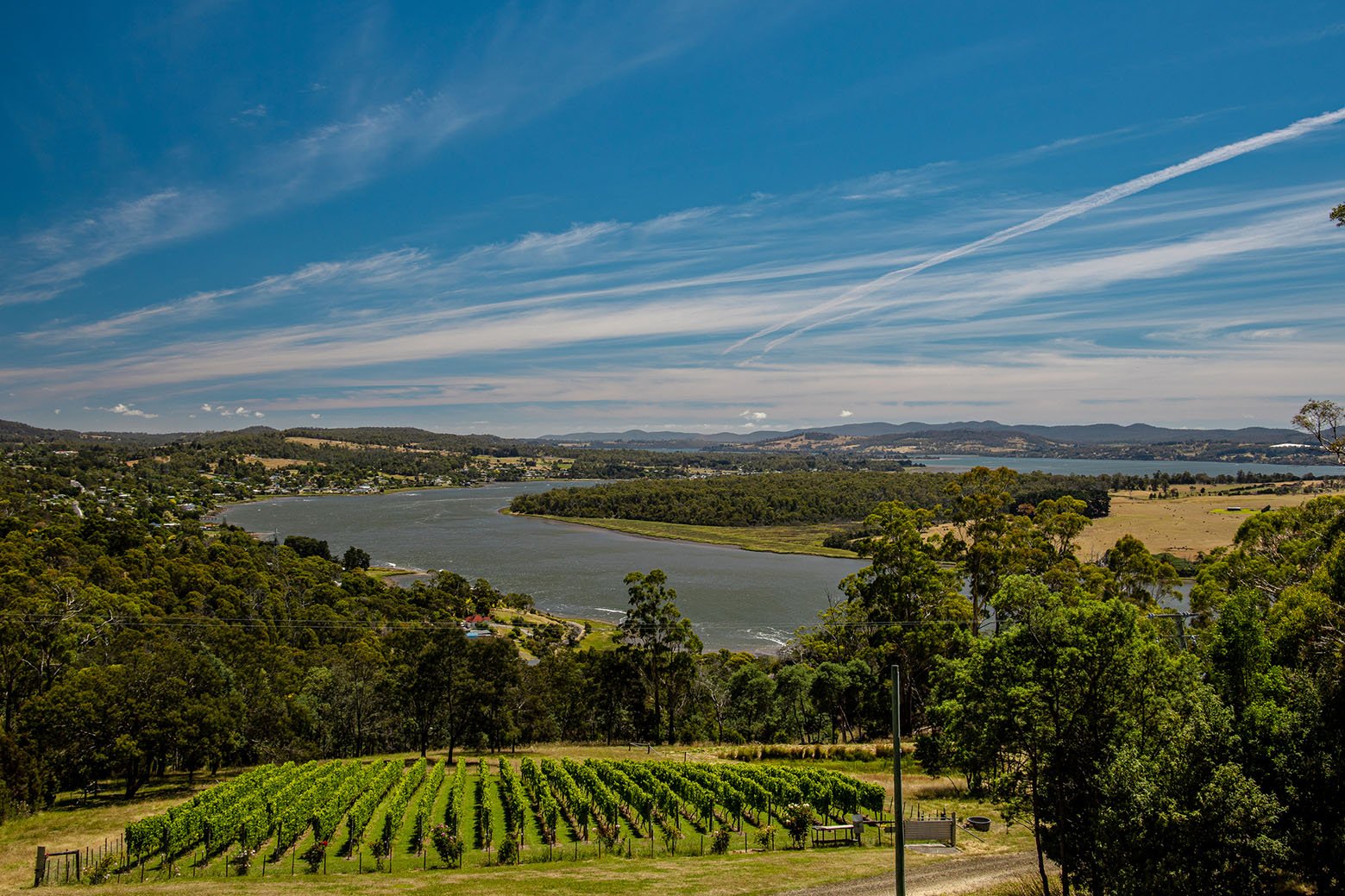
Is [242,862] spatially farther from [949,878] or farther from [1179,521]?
[1179,521]

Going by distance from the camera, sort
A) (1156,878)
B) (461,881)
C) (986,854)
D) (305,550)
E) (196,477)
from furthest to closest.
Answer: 1. (196,477)
2. (305,550)
3. (986,854)
4. (461,881)
5. (1156,878)

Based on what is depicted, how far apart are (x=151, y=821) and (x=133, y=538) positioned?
55647 millimetres

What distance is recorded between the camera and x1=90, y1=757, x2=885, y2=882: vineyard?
1839 cm

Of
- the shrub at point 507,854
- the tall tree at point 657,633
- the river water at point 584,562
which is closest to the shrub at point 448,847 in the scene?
the shrub at point 507,854

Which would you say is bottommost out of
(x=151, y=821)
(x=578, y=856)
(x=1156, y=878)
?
(x=578, y=856)

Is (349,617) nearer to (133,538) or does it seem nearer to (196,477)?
(133,538)

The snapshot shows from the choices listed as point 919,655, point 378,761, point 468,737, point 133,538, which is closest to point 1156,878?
point 919,655

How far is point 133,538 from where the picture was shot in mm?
63438

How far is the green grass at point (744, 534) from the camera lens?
103m

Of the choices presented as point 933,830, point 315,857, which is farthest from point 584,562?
point 933,830

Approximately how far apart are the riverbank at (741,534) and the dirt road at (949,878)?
79134 millimetres

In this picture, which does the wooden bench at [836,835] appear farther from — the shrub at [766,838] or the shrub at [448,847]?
the shrub at [448,847]

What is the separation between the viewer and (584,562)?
92688mm

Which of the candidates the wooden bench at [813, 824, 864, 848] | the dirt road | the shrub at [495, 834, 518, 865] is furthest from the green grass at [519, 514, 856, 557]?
the shrub at [495, 834, 518, 865]
